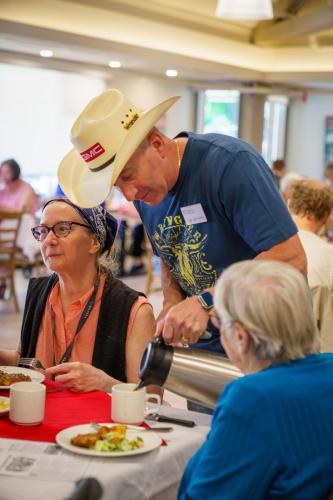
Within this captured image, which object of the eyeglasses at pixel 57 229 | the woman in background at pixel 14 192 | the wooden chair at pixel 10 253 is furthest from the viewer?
the woman in background at pixel 14 192

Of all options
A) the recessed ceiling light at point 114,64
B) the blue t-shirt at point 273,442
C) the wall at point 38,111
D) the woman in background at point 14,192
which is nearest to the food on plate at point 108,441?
the blue t-shirt at point 273,442

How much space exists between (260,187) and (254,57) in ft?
30.6

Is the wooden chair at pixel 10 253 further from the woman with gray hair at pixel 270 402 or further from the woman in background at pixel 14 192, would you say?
the woman with gray hair at pixel 270 402

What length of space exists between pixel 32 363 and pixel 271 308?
1.17 metres

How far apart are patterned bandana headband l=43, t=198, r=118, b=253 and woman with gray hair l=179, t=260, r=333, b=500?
117cm

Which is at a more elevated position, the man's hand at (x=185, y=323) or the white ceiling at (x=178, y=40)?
the white ceiling at (x=178, y=40)

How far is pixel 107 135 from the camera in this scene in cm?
226

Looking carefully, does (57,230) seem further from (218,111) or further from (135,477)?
(218,111)

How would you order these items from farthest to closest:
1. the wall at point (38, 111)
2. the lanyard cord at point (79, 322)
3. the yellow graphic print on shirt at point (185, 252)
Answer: the wall at point (38, 111), the lanyard cord at point (79, 322), the yellow graphic print on shirt at point (185, 252)

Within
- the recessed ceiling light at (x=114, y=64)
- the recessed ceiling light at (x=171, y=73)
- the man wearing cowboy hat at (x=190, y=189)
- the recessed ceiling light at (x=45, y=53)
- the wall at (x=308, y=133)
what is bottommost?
the man wearing cowboy hat at (x=190, y=189)

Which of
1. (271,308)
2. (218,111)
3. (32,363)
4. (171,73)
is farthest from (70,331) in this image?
(218,111)

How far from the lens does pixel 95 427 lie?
184 cm

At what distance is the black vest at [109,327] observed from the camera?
253cm

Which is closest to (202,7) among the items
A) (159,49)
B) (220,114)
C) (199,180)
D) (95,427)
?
(159,49)
